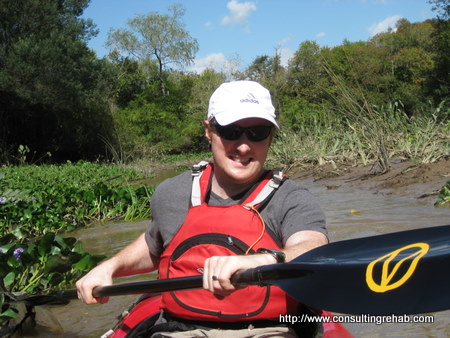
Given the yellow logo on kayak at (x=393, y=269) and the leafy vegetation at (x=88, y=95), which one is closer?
the yellow logo on kayak at (x=393, y=269)

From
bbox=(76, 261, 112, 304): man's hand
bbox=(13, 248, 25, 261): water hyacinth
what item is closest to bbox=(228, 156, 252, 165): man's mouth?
bbox=(76, 261, 112, 304): man's hand

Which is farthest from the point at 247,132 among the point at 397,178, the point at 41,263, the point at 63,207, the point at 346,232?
the point at 397,178

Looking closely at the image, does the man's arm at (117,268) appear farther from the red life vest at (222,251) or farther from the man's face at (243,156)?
the man's face at (243,156)

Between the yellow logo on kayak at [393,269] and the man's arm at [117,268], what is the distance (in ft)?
4.13

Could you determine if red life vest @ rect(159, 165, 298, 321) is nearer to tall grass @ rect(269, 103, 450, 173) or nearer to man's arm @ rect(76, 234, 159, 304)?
man's arm @ rect(76, 234, 159, 304)

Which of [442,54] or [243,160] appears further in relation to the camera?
[442,54]

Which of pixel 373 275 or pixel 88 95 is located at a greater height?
pixel 88 95

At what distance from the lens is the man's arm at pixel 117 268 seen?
2406 millimetres

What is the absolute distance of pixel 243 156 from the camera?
2.32 m

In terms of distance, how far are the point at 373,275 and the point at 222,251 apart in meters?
0.66

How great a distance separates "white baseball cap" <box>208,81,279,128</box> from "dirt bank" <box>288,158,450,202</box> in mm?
5111

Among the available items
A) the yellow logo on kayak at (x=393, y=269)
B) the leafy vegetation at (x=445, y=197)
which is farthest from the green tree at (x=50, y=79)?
the yellow logo on kayak at (x=393, y=269)

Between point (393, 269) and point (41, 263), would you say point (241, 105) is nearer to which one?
point (393, 269)

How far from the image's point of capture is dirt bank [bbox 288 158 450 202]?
24.6 ft
